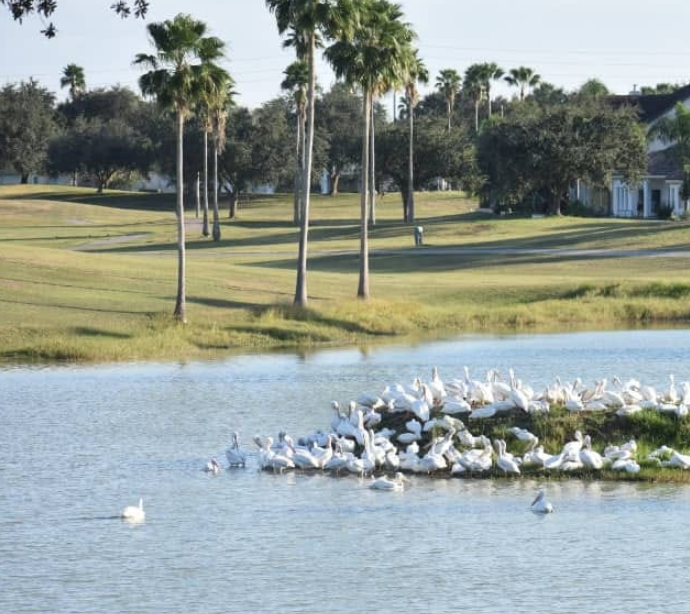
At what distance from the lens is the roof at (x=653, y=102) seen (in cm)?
12506

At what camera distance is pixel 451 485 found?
84.2ft

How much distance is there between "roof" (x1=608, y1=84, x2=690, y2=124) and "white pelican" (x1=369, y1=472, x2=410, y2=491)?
327 ft

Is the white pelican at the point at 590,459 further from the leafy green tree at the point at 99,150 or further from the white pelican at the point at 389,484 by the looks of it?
the leafy green tree at the point at 99,150

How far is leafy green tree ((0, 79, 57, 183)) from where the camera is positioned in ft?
516

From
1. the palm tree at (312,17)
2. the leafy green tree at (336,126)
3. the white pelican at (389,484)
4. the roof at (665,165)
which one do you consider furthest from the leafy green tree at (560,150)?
the white pelican at (389,484)

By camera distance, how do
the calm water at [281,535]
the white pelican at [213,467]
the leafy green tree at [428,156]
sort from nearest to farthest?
1. the calm water at [281,535]
2. the white pelican at [213,467]
3. the leafy green tree at [428,156]

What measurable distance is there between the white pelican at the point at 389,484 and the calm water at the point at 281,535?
8.1 inches

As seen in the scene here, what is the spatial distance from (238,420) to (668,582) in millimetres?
15477

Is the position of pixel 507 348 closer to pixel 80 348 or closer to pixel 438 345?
pixel 438 345

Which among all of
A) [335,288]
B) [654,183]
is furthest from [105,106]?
[335,288]

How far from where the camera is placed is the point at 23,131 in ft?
517

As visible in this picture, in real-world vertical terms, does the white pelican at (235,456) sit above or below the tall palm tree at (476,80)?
below

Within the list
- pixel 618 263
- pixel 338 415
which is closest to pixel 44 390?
pixel 338 415

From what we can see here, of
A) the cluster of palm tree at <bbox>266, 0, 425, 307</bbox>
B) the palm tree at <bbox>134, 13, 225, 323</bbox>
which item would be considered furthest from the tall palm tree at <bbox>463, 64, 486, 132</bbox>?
the palm tree at <bbox>134, 13, 225, 323</bbox>
